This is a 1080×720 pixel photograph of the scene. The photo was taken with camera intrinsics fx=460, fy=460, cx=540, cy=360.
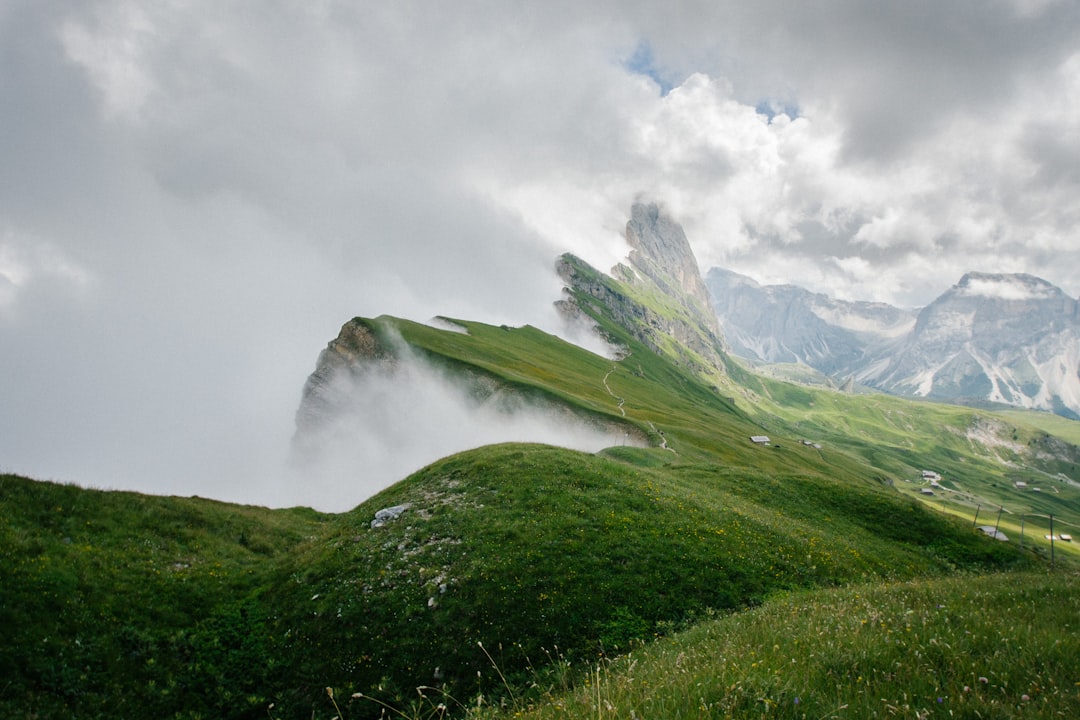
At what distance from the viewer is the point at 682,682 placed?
6648mm

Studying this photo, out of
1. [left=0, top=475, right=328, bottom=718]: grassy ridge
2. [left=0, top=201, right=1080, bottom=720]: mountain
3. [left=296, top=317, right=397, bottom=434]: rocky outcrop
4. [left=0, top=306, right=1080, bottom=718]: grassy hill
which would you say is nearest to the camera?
[left=0, top=201, right=1080, bottom=720]: mountain

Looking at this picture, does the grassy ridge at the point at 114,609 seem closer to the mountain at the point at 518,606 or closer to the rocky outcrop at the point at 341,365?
the mountain at the point at 518,606

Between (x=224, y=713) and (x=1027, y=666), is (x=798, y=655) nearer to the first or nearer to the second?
(x=1027, y=666)

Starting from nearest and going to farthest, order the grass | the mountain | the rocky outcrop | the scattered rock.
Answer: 1. the grass
2. the mountain
3. the scattered rock
4. the rocky outcrop

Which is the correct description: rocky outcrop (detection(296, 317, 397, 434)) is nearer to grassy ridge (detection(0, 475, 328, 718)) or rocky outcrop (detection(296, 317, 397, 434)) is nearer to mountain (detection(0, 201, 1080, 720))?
mountain (detection(0, 201, 1080, 720))

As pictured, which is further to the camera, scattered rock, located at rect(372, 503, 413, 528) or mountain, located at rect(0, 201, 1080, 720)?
scattered rock, located at rect(372, 503, 413, 528)

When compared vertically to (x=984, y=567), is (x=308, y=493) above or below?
below

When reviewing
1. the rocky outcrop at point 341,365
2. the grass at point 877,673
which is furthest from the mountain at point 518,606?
the rocky outcrop at point 341,365

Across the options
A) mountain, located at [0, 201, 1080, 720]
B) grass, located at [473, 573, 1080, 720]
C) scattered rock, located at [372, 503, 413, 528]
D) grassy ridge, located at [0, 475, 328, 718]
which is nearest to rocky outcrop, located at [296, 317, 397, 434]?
mountain, located at [0, 201, 1080, 720]

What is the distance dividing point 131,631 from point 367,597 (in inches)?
286

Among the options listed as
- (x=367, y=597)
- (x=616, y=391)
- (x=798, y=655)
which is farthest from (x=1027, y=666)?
(x=616, y=391)

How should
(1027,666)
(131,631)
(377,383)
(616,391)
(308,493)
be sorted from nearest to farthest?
1. (1027,666)
2. (131,631)
3. (377,383)
4. (308,493)
5. (616,391)

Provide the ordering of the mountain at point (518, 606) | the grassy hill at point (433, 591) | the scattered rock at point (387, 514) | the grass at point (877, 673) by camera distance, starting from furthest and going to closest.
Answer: the scattered rock at point (387, 514) < the grassy hill at point (433, 591) < the mountain at point (518, 606) < the grass at point (877, 673)

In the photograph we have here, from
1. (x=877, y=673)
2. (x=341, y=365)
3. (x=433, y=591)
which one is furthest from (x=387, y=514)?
(x=341, y=365)
